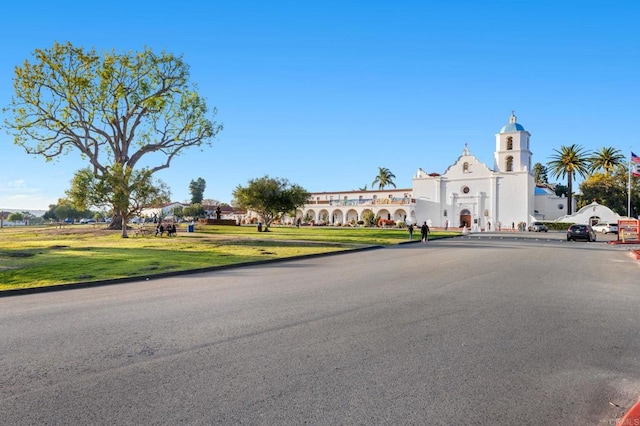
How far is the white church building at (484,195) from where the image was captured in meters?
74.0

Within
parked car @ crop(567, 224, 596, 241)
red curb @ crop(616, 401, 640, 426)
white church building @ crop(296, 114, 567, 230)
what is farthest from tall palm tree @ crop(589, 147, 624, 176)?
red curb @ crop(616, 401, 640, 426)

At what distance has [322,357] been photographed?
5.12m

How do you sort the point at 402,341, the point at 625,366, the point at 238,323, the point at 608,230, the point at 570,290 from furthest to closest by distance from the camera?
1. the point at 608,230
2. the point at 570,290
3. the point at 238,323
4. the point at 402,341
5. the point at 625,366

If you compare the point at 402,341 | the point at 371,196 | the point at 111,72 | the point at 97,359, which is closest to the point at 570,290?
the point at 402,341

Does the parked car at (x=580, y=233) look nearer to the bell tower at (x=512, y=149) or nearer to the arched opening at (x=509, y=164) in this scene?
the bell tower at (x=512, y=149)

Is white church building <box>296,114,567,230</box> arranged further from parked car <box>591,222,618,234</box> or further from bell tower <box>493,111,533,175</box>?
parked car <box>591,222,618,234</box>

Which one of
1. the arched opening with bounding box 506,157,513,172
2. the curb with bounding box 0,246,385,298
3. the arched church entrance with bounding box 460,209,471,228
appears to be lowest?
the curb with bounding box 0,246,385,298

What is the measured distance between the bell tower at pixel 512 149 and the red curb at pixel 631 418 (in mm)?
77170

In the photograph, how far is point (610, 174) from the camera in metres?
82.9

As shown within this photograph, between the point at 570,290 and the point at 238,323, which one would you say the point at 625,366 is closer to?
the point at 238,323

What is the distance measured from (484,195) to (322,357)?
7598cm

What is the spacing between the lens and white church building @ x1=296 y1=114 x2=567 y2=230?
243 feet

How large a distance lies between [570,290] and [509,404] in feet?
25.2

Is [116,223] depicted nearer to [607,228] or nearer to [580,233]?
[580,233]
